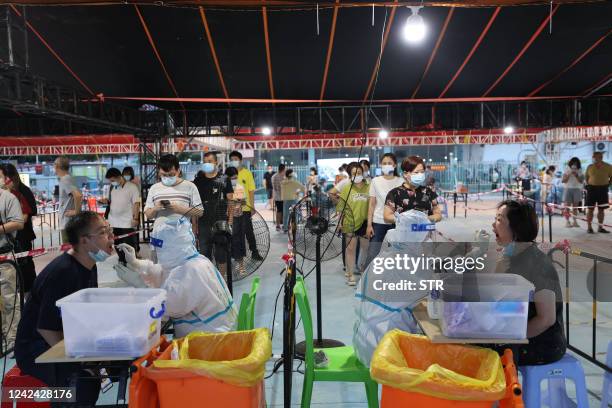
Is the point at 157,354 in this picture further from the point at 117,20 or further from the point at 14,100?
the point at 117,20

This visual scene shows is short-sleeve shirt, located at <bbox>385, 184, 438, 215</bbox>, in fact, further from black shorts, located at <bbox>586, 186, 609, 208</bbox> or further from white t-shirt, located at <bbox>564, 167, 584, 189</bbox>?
white t-shirt, located at <bbox>564, 167, 584, 189</bbox>

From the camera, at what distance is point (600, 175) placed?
7449 millimetres

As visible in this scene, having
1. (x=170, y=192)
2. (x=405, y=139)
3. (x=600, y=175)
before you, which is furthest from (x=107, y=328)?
(x=405, y=139)

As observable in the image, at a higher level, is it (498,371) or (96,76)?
(96,76)

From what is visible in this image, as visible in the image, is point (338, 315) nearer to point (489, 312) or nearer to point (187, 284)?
point (187, 284)

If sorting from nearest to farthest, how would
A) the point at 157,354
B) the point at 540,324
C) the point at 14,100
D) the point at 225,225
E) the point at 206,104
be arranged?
the point at 157,354, the point at 540,324, the point at 225,225, the point at 14,100, the point at 206,104

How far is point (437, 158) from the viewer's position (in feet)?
81.7

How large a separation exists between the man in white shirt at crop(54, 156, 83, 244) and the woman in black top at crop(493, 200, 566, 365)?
161 inches

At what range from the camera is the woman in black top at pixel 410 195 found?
146 inches

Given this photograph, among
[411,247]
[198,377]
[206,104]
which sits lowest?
[198,377]

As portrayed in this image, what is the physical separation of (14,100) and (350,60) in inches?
177

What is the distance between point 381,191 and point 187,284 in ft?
8.66

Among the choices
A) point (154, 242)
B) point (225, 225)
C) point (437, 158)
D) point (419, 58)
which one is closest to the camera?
point (154, 242)

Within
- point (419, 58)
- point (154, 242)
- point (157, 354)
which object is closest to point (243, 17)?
point (419, 58)
